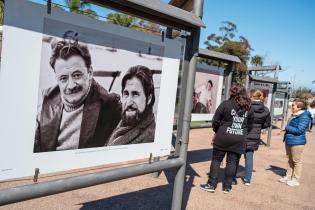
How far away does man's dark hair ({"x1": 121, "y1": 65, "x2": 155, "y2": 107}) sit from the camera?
2.73 metres

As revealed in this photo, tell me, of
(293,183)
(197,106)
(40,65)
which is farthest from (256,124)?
(40,65)

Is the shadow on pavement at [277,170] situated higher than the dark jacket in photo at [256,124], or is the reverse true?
the dark jacket in photo at [256,124]

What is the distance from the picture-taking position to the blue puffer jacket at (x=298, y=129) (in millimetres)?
6090

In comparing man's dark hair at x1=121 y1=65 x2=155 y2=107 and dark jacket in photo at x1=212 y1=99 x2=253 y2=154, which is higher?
man's dark hair at x1=121 y1=65 x2=155 y2=107

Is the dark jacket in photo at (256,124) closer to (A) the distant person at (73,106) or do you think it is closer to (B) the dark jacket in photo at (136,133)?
(B) the dark jacket in photo at (136,133)

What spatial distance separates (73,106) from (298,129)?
484 cm

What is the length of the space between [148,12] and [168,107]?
96cm

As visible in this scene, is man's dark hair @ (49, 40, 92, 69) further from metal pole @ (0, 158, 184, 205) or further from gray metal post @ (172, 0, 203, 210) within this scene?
gray metal post @ (172, 0, 203, 210)

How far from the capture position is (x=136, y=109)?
2.92 m

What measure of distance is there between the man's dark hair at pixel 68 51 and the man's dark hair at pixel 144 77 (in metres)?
0.40

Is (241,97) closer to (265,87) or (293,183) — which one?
(293,183)

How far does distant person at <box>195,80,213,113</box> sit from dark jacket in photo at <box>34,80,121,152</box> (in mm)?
4074

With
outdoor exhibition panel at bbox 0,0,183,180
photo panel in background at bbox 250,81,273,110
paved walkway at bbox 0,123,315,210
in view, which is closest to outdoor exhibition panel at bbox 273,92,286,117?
photo panel in background at bbox 250,81,273,110

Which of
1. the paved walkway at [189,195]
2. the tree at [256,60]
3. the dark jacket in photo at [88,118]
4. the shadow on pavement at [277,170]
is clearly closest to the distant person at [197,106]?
the paved walkway at [189,195]
